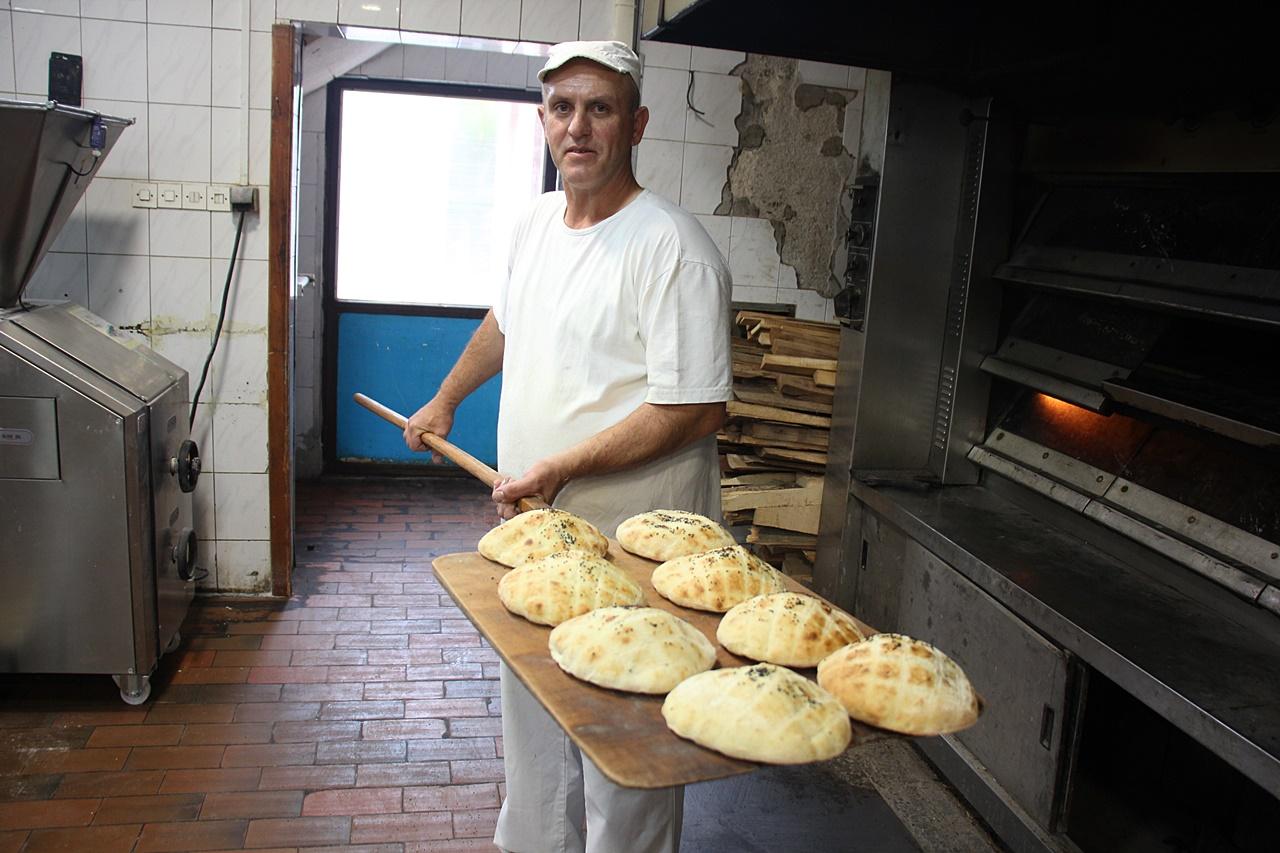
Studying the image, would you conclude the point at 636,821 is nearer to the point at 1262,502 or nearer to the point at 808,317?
the point at 1262,502

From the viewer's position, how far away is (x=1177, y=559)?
2461mm

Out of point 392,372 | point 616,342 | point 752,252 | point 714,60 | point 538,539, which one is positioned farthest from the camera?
point 392,372

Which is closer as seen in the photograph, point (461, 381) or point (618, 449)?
point (618, 449)

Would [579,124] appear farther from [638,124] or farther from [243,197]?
[243,197]

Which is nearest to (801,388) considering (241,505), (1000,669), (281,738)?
(1000,669)

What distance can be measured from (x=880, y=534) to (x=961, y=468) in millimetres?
372

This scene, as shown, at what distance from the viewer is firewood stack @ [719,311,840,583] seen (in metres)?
3.81

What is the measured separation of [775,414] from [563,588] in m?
2.25

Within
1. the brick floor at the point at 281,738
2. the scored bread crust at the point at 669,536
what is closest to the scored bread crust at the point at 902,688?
the scored bread crust at the point at 669,536

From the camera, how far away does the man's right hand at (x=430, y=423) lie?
8.50 ft

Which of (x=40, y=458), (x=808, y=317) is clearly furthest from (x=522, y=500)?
(x=808, y=317)

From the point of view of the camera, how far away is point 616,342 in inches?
87.7

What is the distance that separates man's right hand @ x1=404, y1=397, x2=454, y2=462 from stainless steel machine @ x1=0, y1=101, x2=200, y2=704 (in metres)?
1.07

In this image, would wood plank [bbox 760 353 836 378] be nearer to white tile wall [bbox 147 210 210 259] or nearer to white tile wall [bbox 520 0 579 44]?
white tile wall [bbox 520 0 579 44]
